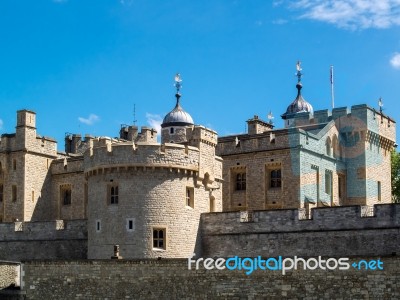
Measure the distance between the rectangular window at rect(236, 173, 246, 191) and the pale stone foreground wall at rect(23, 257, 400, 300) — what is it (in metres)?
15.5

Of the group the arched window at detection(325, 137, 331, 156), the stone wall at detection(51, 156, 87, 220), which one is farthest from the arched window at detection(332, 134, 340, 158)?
the stone wall at detection(51, 156, 87, 220)

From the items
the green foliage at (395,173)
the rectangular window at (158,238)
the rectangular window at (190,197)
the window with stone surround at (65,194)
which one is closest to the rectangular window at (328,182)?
the green foliage at (395,173)

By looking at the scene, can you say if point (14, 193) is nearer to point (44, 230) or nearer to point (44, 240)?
point (44, 230)

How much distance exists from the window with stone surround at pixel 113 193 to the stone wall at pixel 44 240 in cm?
556

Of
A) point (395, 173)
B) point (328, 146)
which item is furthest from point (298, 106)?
point (328, 146)

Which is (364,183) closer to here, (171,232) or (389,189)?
(389,189)

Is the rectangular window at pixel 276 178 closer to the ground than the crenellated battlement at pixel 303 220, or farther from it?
farther from it

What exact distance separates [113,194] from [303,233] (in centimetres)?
806

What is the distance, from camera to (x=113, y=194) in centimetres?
3594

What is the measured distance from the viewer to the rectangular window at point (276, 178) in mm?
46000

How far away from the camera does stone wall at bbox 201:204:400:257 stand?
33.7 metres

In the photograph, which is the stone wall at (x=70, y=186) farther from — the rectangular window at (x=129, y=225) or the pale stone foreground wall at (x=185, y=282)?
the pale stone foreground wall at (x=185, y=282)

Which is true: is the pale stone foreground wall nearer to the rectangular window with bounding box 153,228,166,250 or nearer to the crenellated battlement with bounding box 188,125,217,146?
the rectangular window with bounding box 153,228,166,250

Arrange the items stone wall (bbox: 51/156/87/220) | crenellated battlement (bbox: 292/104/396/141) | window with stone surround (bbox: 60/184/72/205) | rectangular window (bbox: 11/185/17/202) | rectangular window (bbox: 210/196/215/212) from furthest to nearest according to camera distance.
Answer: window with stone surround (bbox: 60/184/72/205)
stone wall (bbox: 51/156/87/220)
rectangular window (bbox: 11/185/17/202)
crenellated battlement (bbox: 292/104/396/141)
rectangular window (bbox: 210/196/215/212)
